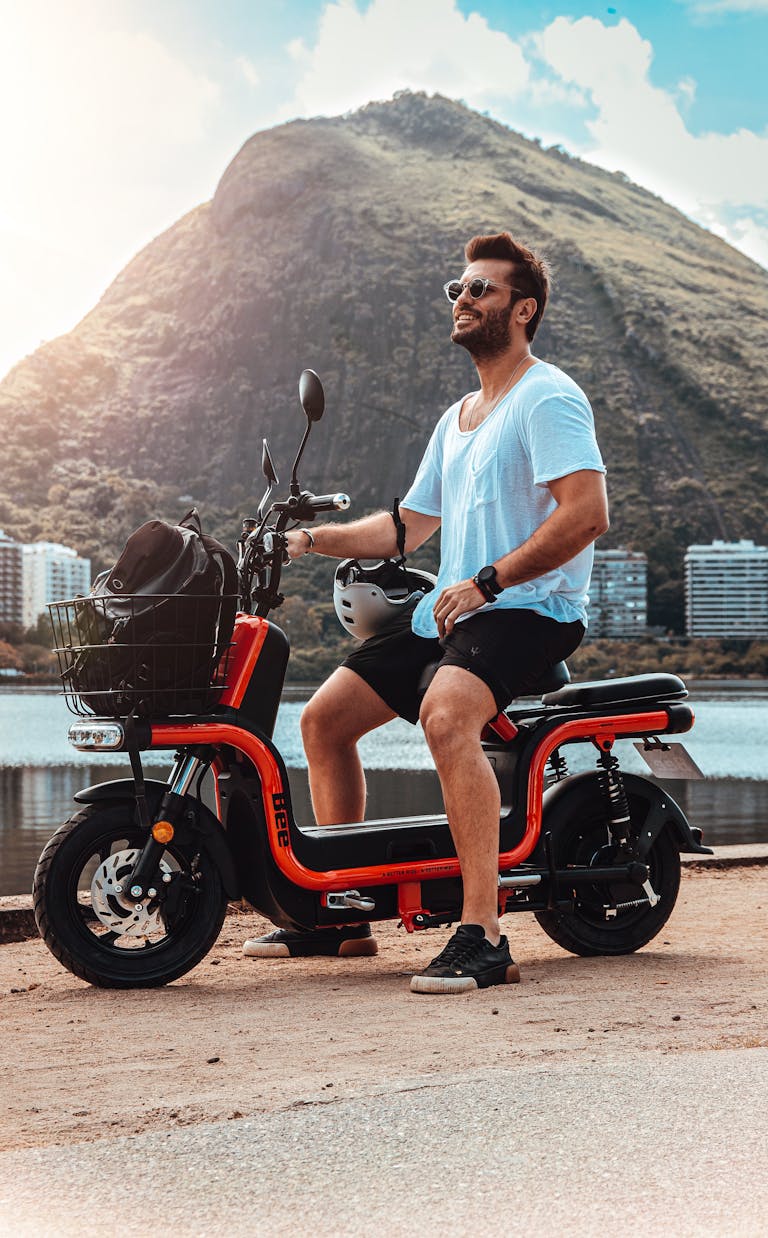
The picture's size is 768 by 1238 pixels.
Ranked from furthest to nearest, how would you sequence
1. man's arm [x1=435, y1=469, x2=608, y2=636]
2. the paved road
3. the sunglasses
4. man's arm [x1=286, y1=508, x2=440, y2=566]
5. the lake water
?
the lake water
man's arm [x1=286, y1=508, x2=440, y2=566]
the sunglasses
man's arm [x1=435, y1=469, x2=608, y2=636]
the paved road

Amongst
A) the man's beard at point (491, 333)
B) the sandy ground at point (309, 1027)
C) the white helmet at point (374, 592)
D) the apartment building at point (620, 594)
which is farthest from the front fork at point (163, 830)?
the apartment building at point (620, 594)

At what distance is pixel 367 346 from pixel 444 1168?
17228 cm

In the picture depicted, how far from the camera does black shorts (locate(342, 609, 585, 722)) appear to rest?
13.8ft

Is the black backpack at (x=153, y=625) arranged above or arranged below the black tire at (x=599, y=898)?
above

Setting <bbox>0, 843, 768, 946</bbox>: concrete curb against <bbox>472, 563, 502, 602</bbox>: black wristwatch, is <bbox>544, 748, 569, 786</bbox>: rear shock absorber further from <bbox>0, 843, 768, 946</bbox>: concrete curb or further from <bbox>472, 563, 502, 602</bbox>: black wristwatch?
<bbox>0, 843, 768, 946</bbox>: concrete curb

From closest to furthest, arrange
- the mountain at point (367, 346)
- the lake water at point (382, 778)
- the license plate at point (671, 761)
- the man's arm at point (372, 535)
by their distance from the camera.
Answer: the man's arm at point (372, 535)
the license plate at point (671, 761)
the lake water at point (382, 778)
the mountain at point (367, 346)

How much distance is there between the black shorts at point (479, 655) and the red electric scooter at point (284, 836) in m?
0.22

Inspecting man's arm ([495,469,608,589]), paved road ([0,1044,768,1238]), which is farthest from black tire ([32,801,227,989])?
paved road ([0,1044,768,1238])

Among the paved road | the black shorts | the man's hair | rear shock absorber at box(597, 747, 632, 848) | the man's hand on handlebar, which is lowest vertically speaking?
the paved road

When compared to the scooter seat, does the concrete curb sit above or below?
below

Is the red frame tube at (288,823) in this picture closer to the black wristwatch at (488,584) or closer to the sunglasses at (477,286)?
the black wristwatch at (488,584)

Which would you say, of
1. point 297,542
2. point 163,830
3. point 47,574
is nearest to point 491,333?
point 297,542

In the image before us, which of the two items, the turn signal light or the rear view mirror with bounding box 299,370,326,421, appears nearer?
the turn signal light

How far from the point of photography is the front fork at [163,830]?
3.99m
